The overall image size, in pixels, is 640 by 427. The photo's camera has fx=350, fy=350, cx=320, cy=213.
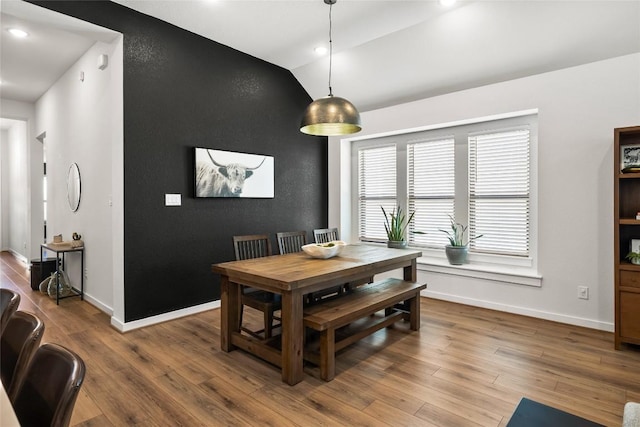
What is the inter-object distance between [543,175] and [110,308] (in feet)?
16.0

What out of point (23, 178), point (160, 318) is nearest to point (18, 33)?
point (160, 318)

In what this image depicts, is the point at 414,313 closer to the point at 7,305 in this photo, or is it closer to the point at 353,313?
the point at 353,313

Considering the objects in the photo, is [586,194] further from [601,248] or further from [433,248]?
[433,248]

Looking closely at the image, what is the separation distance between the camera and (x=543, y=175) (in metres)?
3.70

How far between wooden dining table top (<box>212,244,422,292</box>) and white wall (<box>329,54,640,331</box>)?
60.1 inches

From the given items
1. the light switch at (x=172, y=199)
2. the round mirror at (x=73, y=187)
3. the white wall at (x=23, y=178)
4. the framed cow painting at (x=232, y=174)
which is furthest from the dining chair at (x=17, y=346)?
the white wall at (x=23, y=178)

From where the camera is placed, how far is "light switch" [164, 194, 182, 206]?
12.4ft

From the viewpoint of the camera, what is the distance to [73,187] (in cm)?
468

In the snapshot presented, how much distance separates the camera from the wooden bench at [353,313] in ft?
8.13

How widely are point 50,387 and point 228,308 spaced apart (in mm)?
2036

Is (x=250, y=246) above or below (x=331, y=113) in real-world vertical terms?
below

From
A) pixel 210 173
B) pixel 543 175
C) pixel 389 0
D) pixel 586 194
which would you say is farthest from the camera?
pixel 210 173

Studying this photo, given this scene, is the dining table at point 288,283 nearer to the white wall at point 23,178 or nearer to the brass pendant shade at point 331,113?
the brass pendant shade at point 331,113

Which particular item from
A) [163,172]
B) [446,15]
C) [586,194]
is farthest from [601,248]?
[163,172]
